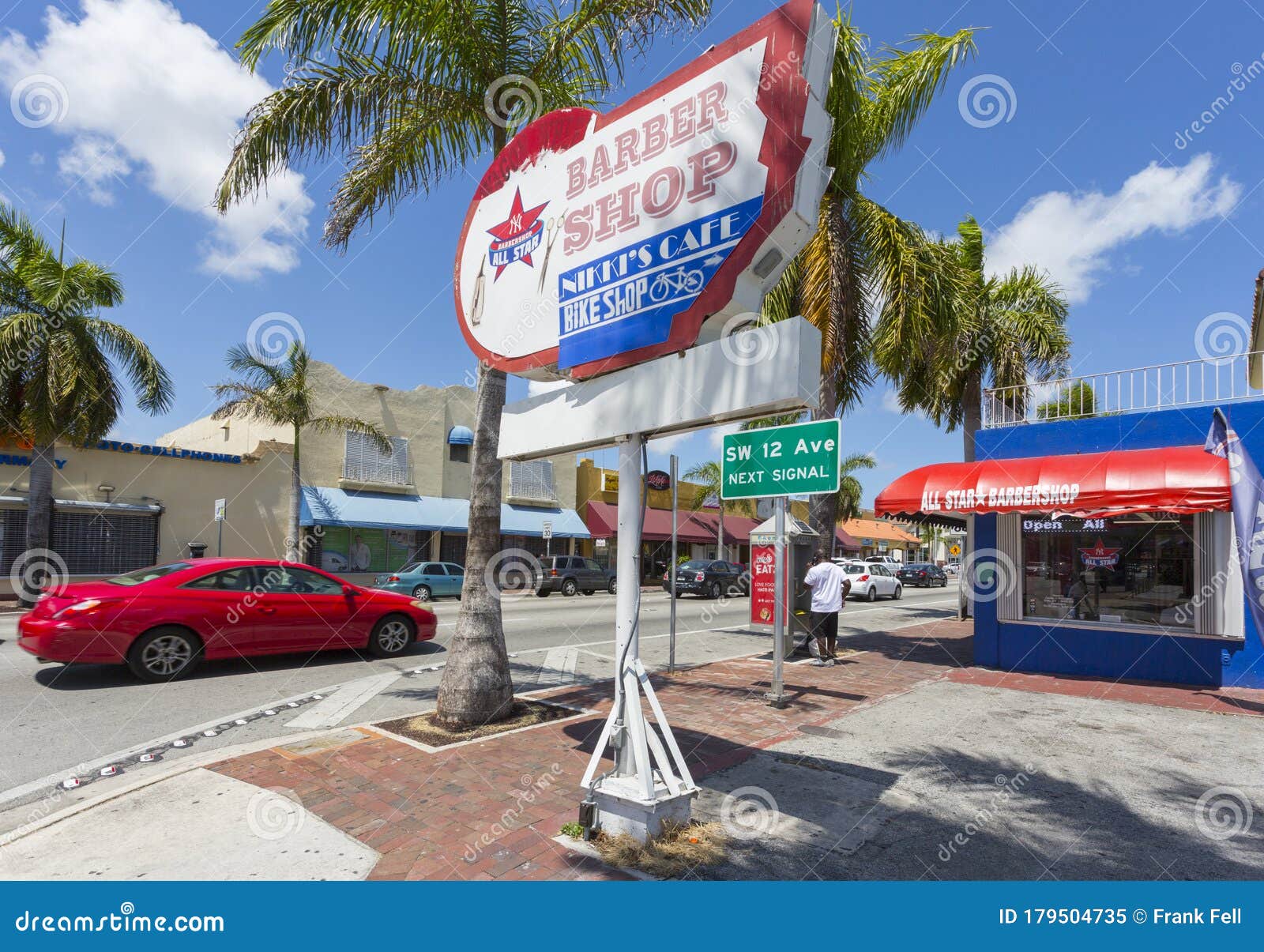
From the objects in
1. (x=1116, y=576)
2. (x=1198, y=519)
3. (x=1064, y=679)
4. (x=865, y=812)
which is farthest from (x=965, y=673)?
(x=865, y=812)

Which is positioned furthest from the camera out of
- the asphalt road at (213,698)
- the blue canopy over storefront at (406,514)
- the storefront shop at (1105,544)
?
the blue canopy over storefront at (406,514)

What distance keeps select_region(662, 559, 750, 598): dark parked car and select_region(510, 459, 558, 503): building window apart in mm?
7635

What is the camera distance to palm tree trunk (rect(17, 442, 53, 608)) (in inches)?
739

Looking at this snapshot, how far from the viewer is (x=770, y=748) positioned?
626 cm

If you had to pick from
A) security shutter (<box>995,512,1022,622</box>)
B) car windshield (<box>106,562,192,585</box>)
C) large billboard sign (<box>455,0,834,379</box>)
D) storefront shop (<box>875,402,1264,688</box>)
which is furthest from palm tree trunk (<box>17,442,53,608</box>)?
security shutter (<box>995,512,1022,622</box>)

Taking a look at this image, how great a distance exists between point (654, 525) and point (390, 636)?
26.0 metres

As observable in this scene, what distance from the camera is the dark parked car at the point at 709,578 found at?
2797 centimetres

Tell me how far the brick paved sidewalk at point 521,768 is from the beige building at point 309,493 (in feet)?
60.9

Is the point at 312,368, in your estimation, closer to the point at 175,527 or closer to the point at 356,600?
the point at 175,527

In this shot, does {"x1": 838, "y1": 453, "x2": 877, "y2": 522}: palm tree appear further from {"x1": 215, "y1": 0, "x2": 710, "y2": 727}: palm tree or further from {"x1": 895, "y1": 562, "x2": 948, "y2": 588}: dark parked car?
{"x1": 215, "y1": 0, "x2": 710, "y2": 727}: palm tree

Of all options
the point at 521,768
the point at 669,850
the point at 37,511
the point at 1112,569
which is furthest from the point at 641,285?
the point at 37,511

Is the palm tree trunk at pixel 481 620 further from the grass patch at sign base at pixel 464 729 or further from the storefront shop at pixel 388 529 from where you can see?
the storefront shop at pixel 388 529

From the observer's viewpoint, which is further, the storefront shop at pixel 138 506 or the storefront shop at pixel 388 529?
the storefront shop at pixel 388 529

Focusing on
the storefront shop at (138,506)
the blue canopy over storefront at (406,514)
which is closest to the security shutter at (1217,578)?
the blue canopy over storefront at (406,514)
